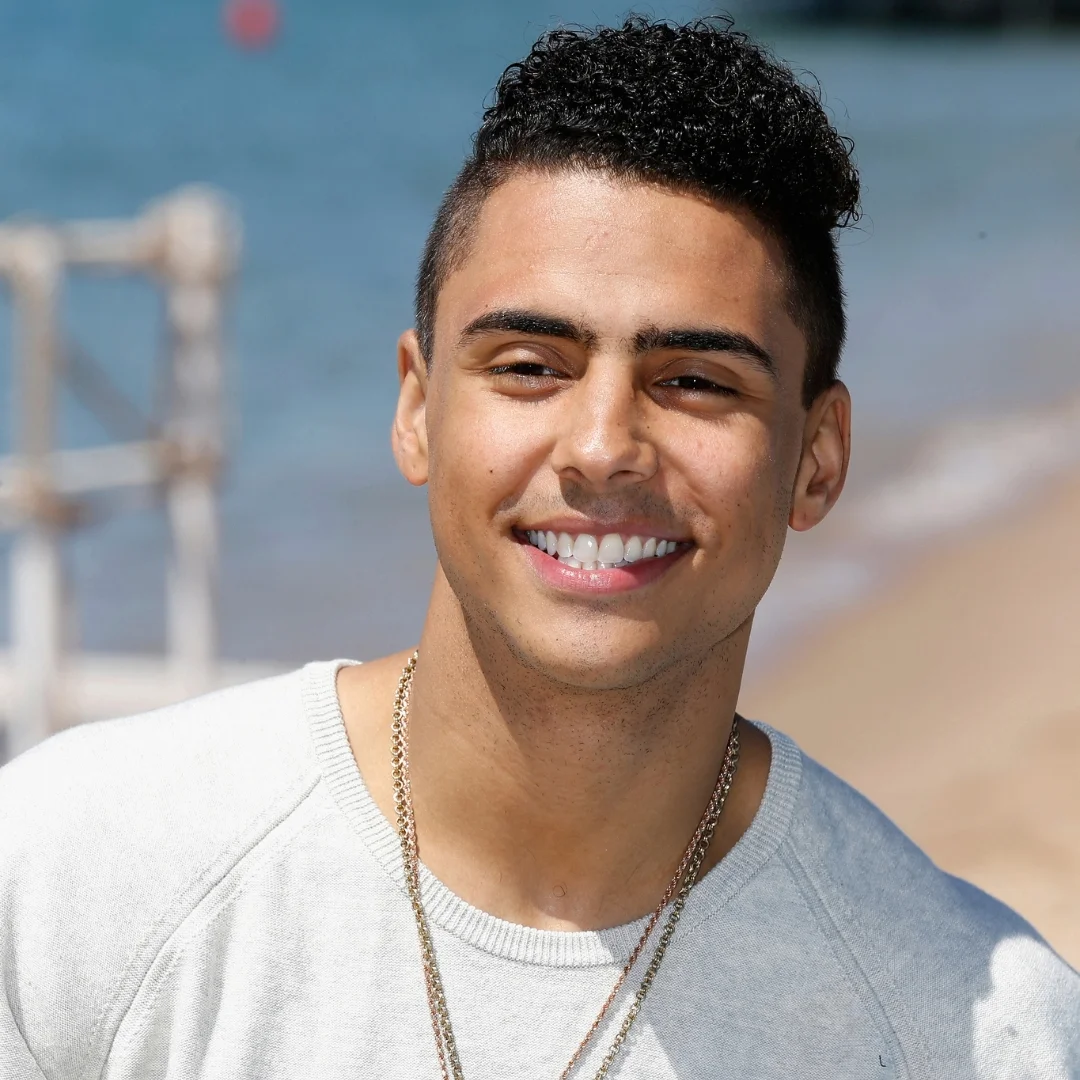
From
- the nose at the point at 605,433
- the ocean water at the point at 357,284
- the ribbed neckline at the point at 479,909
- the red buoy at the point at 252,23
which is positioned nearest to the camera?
the nose at the point at 605,433

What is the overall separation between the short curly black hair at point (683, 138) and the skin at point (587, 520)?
0.04m

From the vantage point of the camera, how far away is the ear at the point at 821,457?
2.80 metres

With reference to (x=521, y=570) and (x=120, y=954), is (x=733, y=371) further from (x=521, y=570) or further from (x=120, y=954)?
(x=120, y=954)

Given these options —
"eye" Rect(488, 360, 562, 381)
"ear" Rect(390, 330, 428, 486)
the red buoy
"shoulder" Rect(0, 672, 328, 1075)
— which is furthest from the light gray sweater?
the red buoy

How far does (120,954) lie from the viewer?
2.42 metres

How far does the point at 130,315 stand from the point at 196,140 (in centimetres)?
976

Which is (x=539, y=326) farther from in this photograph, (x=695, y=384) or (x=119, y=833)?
(x=119, y=833)

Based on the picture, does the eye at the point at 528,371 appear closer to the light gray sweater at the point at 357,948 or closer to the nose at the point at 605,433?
the nose at the point at 605,433

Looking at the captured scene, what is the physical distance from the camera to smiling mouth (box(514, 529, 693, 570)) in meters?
2.45

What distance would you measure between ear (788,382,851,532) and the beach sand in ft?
10.9

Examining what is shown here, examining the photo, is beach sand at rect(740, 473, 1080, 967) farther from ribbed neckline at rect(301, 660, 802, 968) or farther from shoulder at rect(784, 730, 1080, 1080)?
ribbed neckline at rect(301, 660, 802, 968)

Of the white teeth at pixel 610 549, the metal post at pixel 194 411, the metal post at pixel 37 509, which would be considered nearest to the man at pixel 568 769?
the white teeth at pixel 610 549

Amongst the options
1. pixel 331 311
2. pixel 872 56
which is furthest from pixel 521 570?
pixel 872 56

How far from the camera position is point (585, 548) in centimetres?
245
